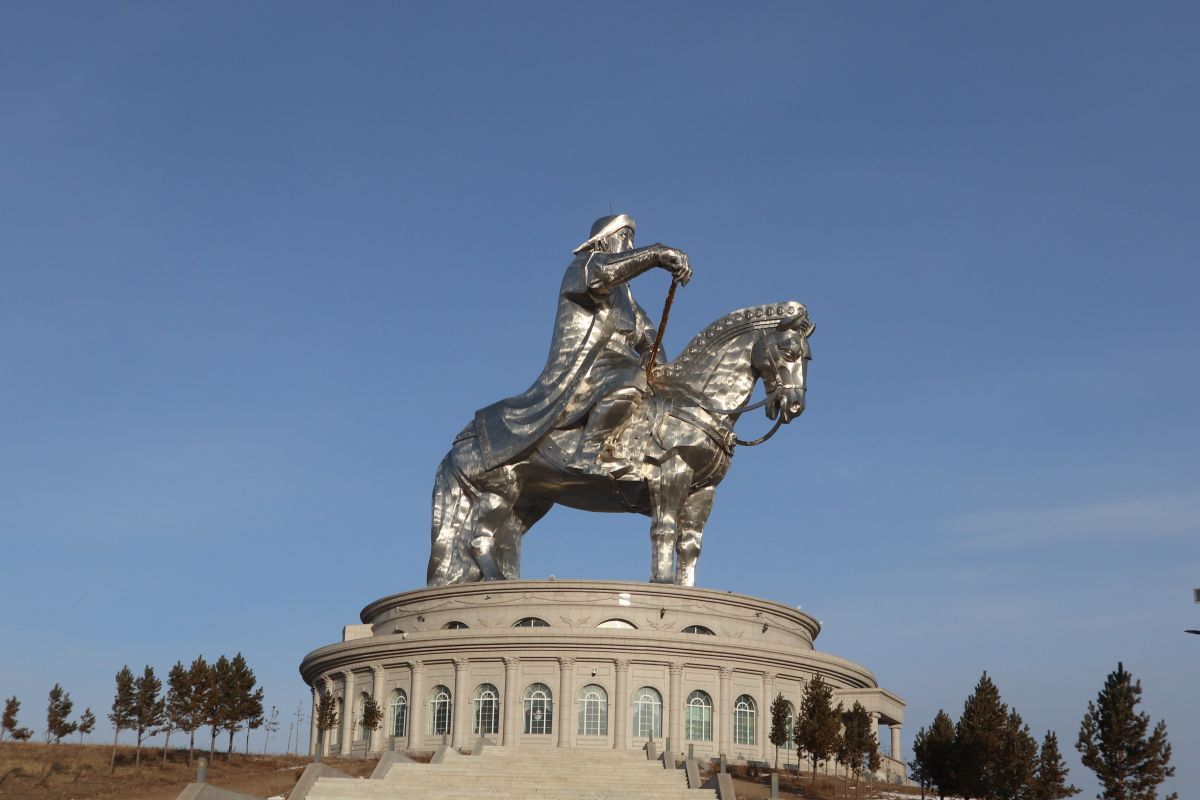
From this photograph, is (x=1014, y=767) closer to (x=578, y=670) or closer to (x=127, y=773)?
(x=578, y=670)

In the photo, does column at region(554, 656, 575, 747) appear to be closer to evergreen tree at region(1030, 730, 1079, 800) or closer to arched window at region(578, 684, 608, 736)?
arched window at region(578, 684, 608, 736)

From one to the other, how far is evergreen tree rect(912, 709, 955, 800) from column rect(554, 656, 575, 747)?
29.9 feet

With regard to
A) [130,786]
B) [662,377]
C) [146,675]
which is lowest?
[130,786]

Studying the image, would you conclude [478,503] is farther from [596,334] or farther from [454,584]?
[596,334]

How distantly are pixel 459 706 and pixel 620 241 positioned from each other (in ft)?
44.4

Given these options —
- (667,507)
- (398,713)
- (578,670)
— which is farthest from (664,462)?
(398,713)

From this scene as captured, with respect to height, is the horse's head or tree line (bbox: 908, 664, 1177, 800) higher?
the horse's head

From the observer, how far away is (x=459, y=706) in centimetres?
3944

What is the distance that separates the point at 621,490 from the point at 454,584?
212 inches

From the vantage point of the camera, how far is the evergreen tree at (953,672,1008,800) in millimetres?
31906

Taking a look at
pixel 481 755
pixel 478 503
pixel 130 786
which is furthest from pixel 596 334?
pixel 130 786

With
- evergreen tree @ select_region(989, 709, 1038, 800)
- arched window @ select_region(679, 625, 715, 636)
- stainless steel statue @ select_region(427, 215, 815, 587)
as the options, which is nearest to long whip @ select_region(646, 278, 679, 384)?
stainless steel statue @ select_region(427, 215, 815, 587)

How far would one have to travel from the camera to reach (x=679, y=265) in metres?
39.6

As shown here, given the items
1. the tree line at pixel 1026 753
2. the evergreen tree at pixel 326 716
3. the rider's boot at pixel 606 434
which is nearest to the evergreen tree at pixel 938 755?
the tree line at pixel 1026 753
